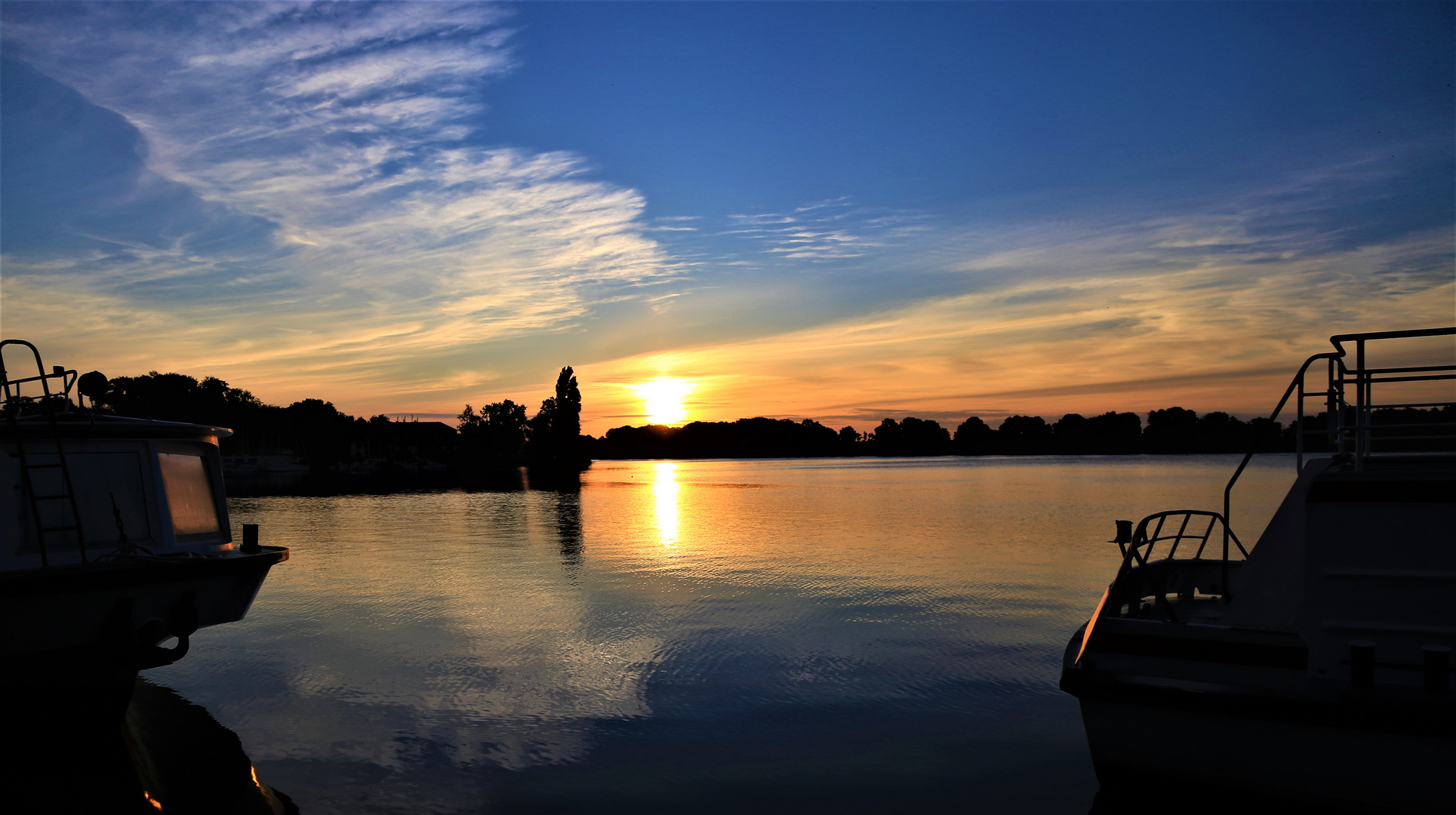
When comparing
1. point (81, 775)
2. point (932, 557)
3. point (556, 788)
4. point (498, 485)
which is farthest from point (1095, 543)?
point (498, 485)

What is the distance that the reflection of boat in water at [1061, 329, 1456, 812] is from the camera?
19.1ft

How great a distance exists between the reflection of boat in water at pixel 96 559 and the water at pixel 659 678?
1.55 m

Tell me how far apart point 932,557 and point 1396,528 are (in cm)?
1826

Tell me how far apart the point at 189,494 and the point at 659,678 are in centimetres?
693

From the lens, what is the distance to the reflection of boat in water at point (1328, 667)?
5824 millimetres

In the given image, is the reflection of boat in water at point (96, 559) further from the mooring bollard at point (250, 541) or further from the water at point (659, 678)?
the water at point (659, 678)

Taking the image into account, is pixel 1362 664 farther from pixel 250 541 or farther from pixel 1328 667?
pixel 250 541

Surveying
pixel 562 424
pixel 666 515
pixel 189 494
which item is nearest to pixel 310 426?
pixel 562 424

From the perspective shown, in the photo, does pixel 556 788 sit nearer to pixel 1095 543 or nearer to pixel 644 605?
pixel 644 605

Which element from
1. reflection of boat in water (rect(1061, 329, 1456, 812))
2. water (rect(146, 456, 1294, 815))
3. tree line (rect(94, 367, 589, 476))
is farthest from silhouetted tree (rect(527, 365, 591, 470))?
reflection of boat in water (rect(1061, 329, 1456, 812))

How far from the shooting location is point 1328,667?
623 cm

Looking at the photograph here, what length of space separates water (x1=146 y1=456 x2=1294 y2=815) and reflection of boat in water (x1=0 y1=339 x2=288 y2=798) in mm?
1550

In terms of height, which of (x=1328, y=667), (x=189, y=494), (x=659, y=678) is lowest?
(x=659, y=678)

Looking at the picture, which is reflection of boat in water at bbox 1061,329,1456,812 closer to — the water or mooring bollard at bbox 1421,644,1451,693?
mooring bollard at bbox 1421,644,1451,693
